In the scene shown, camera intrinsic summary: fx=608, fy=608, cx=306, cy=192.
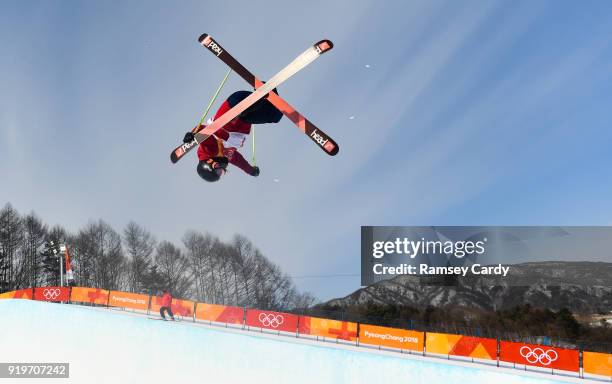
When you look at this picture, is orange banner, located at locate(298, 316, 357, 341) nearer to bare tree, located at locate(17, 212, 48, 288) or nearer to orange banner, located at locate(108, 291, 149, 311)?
orange banner, located at locate(108, 291, 149, 311)

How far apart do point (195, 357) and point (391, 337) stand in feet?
25.9

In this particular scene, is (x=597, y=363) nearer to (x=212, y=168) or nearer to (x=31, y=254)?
(x=212, y=168)

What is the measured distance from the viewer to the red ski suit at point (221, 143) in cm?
682

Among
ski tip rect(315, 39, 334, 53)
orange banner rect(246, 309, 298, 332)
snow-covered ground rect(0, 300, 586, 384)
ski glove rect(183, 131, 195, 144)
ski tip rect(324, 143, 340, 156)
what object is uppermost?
ski tip rect(315, 39, 334, 53)

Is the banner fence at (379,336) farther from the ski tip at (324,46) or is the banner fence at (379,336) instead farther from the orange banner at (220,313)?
the ski tip at (324,46)

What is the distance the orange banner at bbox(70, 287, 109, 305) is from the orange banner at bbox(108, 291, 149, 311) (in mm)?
456

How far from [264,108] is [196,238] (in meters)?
56.2

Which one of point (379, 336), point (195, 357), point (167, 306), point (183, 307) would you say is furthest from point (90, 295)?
point (379, 336)

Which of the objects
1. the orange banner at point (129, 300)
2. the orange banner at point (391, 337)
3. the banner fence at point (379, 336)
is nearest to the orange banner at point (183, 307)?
the banner fence at point (379, 336)

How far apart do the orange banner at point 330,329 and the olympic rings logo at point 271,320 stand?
1073 mm

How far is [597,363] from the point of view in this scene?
802 inches

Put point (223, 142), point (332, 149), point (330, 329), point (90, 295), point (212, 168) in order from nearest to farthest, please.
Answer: point (332, 149) → point (212, 168) → point (223, 142) → point (330, 329) → point (90, 295)

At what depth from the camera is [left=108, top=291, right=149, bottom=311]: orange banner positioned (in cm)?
3135

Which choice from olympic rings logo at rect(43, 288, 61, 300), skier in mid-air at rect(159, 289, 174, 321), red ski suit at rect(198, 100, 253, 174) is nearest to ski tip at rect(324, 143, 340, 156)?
red ski suit at rect(198, 100, 253, 174)
